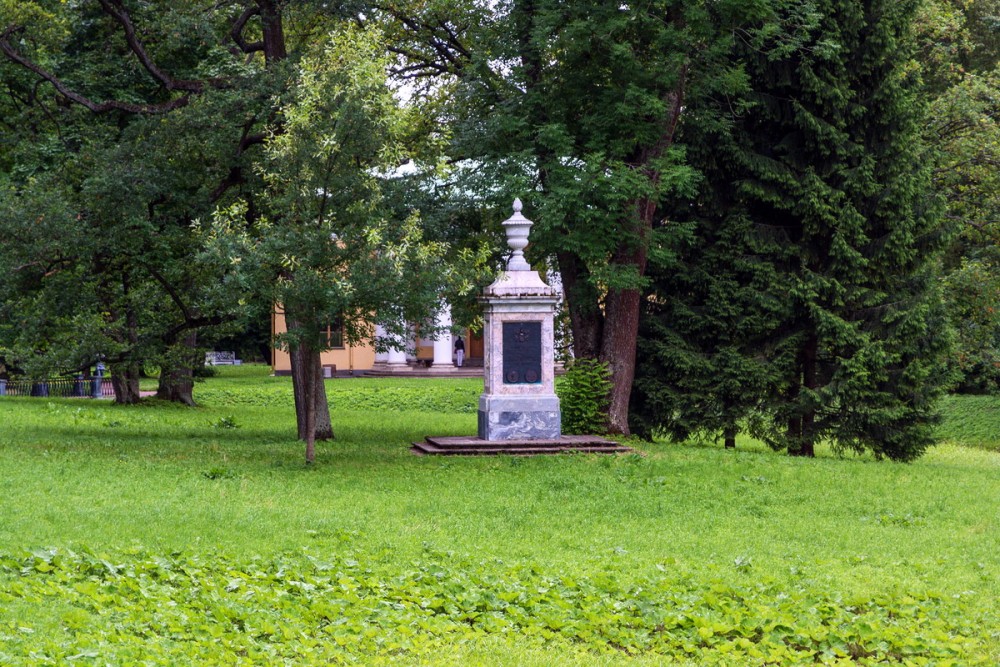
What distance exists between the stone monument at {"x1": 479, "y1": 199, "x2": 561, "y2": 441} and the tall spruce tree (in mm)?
3987

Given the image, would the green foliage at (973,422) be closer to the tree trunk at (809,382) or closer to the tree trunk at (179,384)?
the tree trunk at (809,382)

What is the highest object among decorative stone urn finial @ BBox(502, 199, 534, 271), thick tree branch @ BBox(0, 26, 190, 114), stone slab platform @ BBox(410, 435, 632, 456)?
thick tree branch @ BBox(0, 26, 190, 114)

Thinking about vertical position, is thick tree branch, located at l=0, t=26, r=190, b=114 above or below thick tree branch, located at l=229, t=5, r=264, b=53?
below

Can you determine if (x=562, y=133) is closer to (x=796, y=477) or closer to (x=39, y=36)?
(x=796, y=477)

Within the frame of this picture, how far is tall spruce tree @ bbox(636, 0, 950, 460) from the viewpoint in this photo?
840 inches

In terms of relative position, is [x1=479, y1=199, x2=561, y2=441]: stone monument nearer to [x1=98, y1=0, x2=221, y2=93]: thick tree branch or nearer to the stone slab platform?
the stone slab platform

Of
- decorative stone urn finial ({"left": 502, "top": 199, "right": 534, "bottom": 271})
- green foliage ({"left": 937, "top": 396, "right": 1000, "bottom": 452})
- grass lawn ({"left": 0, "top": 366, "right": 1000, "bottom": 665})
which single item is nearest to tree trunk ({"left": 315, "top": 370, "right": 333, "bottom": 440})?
grass lawn ({"left": 0, "top": 366, "right": 1000, "bottom": 665})

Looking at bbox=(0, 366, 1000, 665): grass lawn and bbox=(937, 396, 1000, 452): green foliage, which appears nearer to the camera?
bbox=(0, 366, 1000, 665): grass lawn

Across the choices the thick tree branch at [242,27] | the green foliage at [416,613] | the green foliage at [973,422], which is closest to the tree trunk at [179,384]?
the thick tree branch at [242,27]

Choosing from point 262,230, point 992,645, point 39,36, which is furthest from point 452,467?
point 39,36

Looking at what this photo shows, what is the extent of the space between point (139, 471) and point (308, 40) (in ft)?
39.4

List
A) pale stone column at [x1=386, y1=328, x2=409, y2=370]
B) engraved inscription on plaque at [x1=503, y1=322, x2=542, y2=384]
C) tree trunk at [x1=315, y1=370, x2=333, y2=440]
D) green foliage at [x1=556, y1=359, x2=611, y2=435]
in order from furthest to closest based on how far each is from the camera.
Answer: pale stone column at [x1=386, y1=328, x2=409, y2=370], green foliage at [x1=556, y1=359, x2=611, y2=435], tree trunk at [x1=315, y1=370, x2=333, y2=440], engraved inscription on plaque at [x1=503, y1=322, x2=542, y2=384]

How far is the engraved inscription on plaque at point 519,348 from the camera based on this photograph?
18.7 metres

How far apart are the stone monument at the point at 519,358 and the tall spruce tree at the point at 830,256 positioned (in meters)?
3.99
